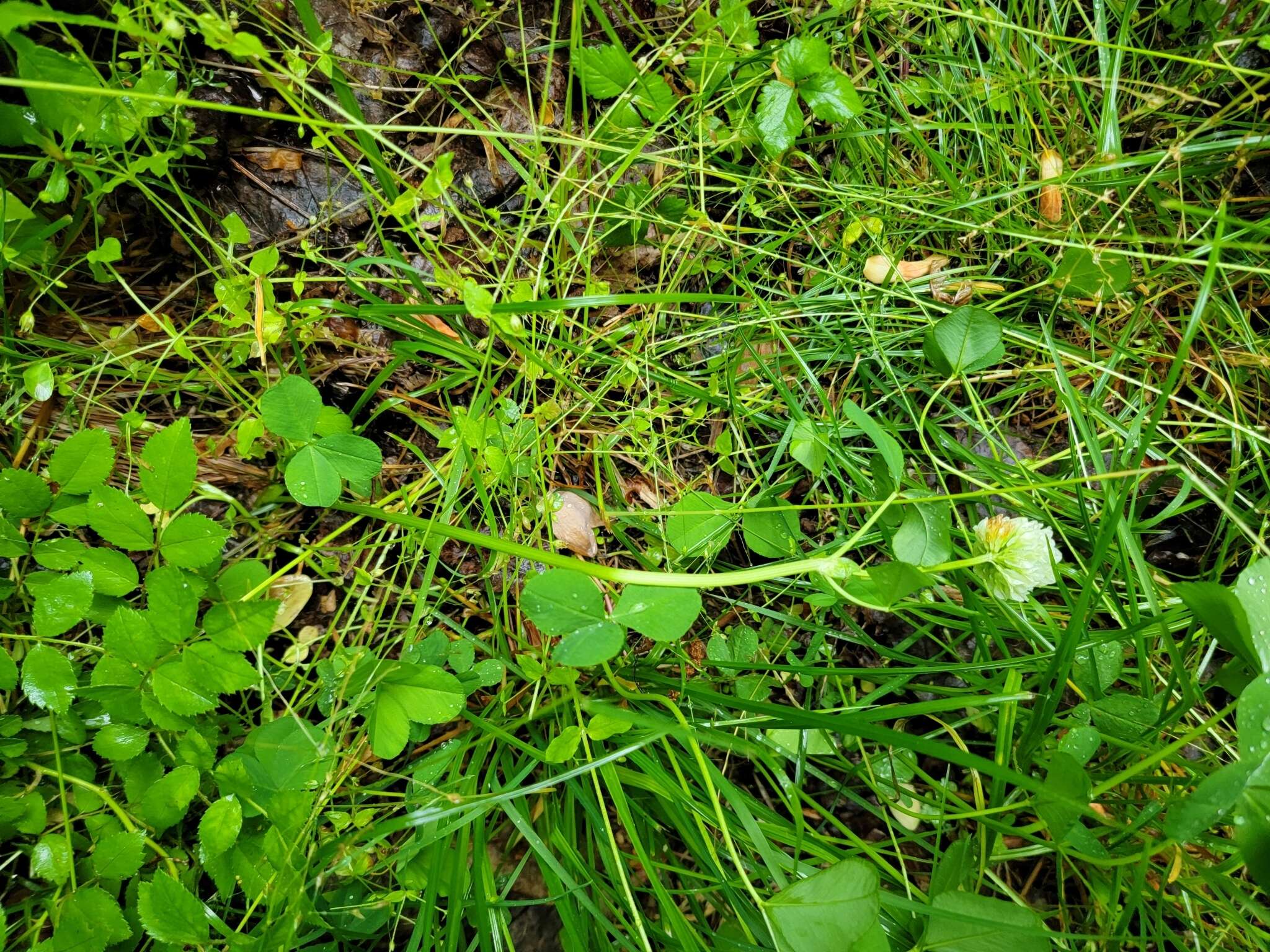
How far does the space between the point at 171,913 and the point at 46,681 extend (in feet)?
1.45

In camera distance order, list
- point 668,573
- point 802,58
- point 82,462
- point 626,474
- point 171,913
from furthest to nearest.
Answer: point 626,474 → point 802,58 → point 82,462 → point 171,913 → point 668,573

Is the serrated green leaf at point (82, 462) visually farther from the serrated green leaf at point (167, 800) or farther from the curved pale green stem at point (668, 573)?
the curved pale green stem at point (668, 573)

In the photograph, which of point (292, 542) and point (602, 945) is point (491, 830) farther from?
point (292, 542)

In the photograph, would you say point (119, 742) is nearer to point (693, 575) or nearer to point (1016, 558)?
point (693, 575)

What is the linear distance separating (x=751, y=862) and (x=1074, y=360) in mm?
1303

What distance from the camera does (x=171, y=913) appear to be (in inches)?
43.1

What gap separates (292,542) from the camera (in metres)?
1.41

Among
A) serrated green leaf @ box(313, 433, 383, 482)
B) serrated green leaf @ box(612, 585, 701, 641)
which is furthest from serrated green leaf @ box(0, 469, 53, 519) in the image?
serrated green leaf @ box(612, 585, 701, 641)

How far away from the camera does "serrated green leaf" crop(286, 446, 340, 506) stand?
1215 millimetres

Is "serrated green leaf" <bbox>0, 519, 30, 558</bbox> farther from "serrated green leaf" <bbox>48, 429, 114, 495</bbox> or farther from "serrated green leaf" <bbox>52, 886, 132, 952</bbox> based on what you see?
"serrated green leaf" <bbox>52, 886, 132, 952</bbox>

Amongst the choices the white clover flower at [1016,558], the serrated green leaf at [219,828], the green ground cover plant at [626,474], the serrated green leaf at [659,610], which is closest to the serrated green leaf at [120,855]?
the green ground cover plant at [626,474]

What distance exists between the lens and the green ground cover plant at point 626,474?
1.16 metres

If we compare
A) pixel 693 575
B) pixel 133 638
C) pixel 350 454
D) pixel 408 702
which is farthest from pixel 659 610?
pixel 133 638

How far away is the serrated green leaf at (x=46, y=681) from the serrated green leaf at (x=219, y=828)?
1.01ft
